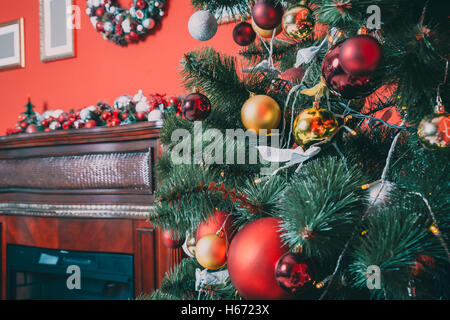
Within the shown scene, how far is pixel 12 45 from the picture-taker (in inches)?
80.7

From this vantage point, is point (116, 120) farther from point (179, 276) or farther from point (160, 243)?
point (179, 276)

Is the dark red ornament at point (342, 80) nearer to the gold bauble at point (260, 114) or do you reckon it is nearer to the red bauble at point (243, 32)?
the gold bauble at point (260, 114)

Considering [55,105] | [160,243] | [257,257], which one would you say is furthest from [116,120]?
[257,257]

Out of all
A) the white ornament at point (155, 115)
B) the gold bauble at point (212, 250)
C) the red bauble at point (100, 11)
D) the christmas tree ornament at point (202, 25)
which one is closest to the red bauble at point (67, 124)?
the white ornament at point (155, 115)

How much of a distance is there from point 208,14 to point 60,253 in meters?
1.10

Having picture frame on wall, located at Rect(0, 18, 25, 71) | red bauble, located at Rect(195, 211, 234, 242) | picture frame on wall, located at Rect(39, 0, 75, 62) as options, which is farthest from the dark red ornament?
picture frame on wall, located at Rect(0, 18, 25, 71)

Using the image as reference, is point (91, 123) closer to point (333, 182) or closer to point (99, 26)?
point (99, 26)

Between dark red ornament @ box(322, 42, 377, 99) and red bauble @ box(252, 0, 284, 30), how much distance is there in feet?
0.49

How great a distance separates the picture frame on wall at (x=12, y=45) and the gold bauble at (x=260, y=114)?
77.2 inches

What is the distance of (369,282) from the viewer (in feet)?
1.12

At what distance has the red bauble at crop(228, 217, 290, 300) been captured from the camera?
0.37 metres

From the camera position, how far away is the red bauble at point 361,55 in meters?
0.35

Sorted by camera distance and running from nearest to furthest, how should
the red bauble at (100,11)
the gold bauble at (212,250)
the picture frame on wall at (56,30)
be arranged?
the gold bauble at (212,250) → the red bauble at (100,11) → the picture frame on wall at (56,30)

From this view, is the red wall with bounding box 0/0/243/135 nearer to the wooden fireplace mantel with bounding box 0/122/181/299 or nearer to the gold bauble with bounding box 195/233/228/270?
the wooden fireplace mantel with bounding box 0/122/181/299
